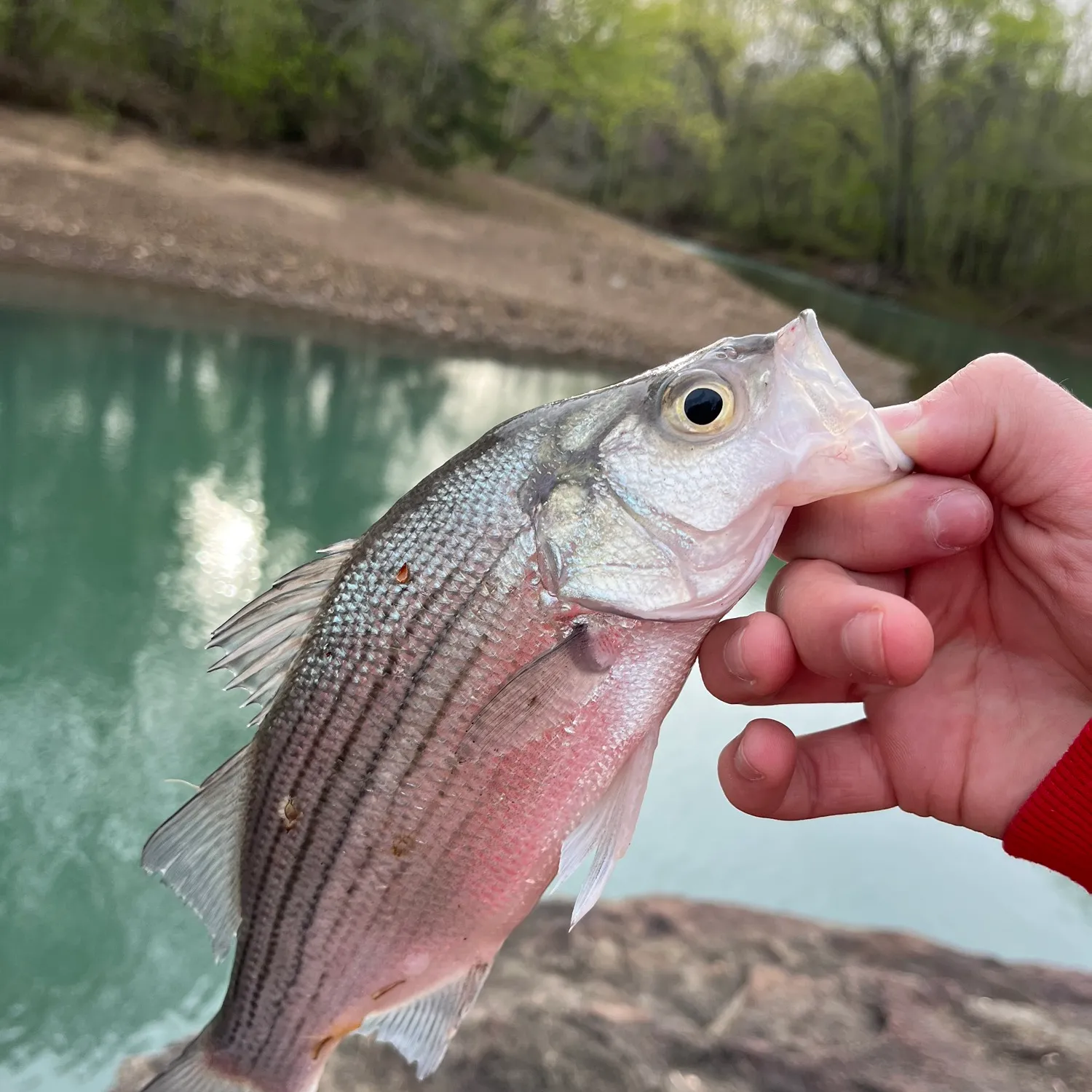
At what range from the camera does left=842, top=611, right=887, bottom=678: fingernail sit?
112 cm

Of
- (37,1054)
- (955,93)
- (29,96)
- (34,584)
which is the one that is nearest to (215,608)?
(34,584)

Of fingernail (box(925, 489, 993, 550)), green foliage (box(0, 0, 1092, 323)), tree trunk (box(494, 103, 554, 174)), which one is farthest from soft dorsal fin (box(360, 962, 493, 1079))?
tree trunk (box(494, 103, 554, 174))

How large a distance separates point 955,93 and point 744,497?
29.7m

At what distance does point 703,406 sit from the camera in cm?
115

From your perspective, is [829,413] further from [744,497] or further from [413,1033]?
[413,1033]

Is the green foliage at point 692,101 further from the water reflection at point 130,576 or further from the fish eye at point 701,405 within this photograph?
the fish eye at point 701,405

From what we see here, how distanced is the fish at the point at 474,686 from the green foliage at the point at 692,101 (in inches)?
578

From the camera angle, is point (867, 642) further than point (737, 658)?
No

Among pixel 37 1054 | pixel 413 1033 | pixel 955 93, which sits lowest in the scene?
pixel 37 1054

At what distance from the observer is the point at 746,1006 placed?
2.09 meters

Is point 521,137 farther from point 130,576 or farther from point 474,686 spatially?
point 474,686

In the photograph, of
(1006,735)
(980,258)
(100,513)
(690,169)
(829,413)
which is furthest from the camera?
(690,169)

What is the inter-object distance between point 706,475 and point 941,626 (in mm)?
598

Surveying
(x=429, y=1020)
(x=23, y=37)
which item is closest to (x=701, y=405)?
(x=429, y=1020)
